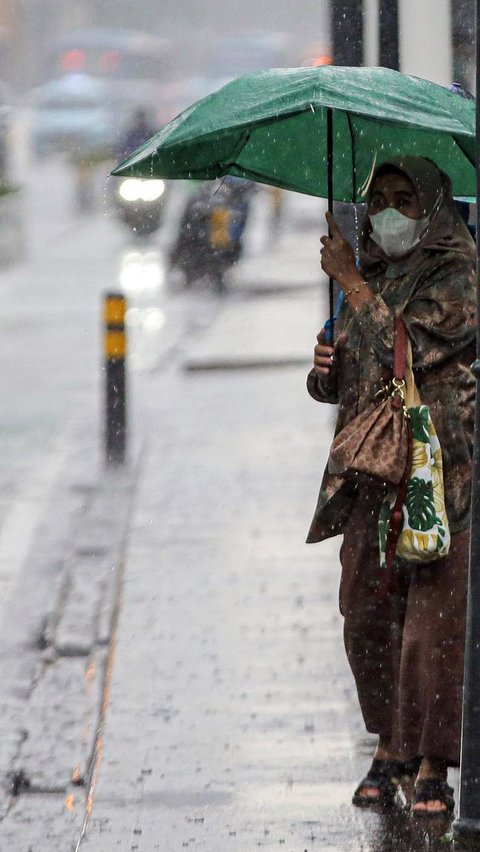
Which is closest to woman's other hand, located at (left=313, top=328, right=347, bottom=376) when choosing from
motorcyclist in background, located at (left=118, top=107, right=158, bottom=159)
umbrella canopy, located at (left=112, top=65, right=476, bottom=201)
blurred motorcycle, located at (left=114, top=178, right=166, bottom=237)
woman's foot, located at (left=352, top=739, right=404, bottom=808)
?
umbrella canopy, located at (left=112, top=65, right=476, bottom=201)

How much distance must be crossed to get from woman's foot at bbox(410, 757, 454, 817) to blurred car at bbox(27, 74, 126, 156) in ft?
118

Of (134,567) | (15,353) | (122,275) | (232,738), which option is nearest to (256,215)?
(122,275)

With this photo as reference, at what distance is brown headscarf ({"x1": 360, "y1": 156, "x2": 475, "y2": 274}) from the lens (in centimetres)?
462

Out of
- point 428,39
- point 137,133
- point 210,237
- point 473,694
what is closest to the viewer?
point 473,694

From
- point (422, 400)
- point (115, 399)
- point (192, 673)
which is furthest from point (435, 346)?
point (115, 399)

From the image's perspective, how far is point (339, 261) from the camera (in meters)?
4.70

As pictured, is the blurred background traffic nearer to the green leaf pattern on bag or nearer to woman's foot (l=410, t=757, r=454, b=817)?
the green leaf pattern on bag

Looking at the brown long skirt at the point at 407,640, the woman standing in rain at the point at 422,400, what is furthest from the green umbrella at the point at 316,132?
the brown long skirt at the point at 407,640

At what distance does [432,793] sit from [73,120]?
38050 millimetres

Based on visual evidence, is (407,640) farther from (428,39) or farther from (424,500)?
(428,39)

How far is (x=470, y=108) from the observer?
4.70 m

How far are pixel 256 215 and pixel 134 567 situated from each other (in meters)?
24.8

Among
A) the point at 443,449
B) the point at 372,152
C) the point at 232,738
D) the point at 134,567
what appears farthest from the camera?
the point at 134,567

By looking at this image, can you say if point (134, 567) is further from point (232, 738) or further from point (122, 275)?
point (122, 275)
